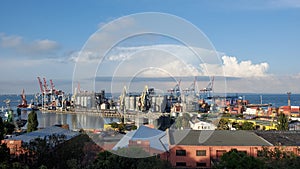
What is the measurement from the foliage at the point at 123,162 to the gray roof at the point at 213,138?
1848 mm

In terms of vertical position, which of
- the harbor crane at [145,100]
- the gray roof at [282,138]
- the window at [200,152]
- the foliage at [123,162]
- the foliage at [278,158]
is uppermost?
the harbor crane at [145,100]

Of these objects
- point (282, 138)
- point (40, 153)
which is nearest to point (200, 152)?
point (282, 138)

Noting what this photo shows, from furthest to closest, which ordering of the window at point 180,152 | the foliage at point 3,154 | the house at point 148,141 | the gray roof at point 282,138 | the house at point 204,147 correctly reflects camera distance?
the gray roof at point 282,138, the window at point 180,152, the house at point 204,147, the house at point 148,141, the foliage at point 3,154

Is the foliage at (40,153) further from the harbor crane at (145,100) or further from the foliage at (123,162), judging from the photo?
the harbor crane at (145,100)

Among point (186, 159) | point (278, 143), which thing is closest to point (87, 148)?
point (186, 159)

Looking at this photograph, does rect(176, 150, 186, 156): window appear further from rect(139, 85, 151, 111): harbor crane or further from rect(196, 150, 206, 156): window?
rect(139, 85, 151, 111): harbor crane

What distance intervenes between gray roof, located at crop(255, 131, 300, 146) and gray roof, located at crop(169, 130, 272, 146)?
224 millimetres

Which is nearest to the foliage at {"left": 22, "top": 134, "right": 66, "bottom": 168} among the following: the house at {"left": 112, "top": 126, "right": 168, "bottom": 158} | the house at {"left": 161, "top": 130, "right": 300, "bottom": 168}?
the house at {"left": 112, "top": 126, "right": 168, "bottom": 158}

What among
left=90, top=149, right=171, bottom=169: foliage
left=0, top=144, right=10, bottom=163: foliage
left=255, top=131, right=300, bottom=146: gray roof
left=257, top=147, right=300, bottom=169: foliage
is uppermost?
left=0, top=144, right=10, bottom=163: foliage

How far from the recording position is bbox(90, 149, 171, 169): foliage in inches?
177

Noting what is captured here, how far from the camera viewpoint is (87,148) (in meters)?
5.73

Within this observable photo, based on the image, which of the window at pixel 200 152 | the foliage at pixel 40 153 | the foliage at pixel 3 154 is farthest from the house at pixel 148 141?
the foliage at pixel 3 154

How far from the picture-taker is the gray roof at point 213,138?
6.77m

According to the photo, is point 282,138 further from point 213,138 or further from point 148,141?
point 148,141
